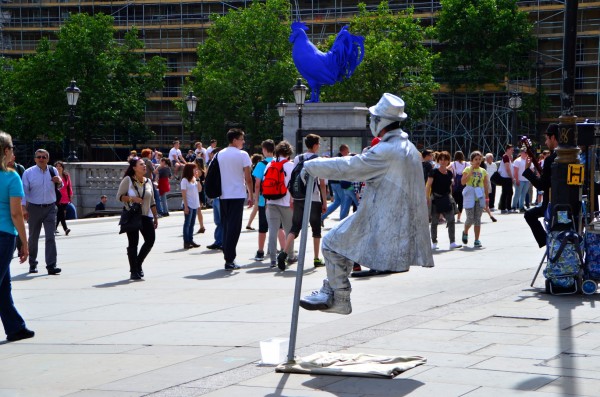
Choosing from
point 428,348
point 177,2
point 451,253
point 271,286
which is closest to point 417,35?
point 177,2

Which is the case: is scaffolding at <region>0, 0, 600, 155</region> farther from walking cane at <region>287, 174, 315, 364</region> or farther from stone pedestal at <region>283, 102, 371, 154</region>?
walking cane at <region>287, 174, 315, 364</region>

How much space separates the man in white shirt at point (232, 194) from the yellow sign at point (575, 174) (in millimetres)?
4705

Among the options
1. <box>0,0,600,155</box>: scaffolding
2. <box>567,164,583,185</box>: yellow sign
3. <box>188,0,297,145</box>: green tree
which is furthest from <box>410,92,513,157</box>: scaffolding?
<box>567,164,583,185</box>: yellow sign

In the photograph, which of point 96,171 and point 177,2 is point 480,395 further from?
point 177,2

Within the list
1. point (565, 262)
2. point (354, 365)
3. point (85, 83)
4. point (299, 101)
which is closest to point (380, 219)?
point (354, 365)

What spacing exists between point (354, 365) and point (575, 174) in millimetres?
4967

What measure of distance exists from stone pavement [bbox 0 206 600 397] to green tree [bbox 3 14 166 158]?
190 ft

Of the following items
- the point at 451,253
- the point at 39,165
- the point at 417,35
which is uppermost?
the point at 417,35

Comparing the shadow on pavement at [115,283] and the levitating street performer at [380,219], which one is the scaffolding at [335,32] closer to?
the shadow on pavement at [115,283]

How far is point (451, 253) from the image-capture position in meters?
17.0

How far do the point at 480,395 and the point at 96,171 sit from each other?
31695 mm

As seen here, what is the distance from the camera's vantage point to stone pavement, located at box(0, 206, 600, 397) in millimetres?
6945

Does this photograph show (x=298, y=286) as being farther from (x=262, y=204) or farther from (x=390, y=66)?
(x=390, y=66)

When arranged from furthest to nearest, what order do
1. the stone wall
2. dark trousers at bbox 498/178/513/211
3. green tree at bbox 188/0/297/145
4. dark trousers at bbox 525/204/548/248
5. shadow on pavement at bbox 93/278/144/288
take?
green tree at bbox 188/0/297/145
the stone wall
dark trousers at bbox 498/178/513/211
shadow on pavement at bbox 93/278/144/288
dark trousers at bbox 525/204/548/248
